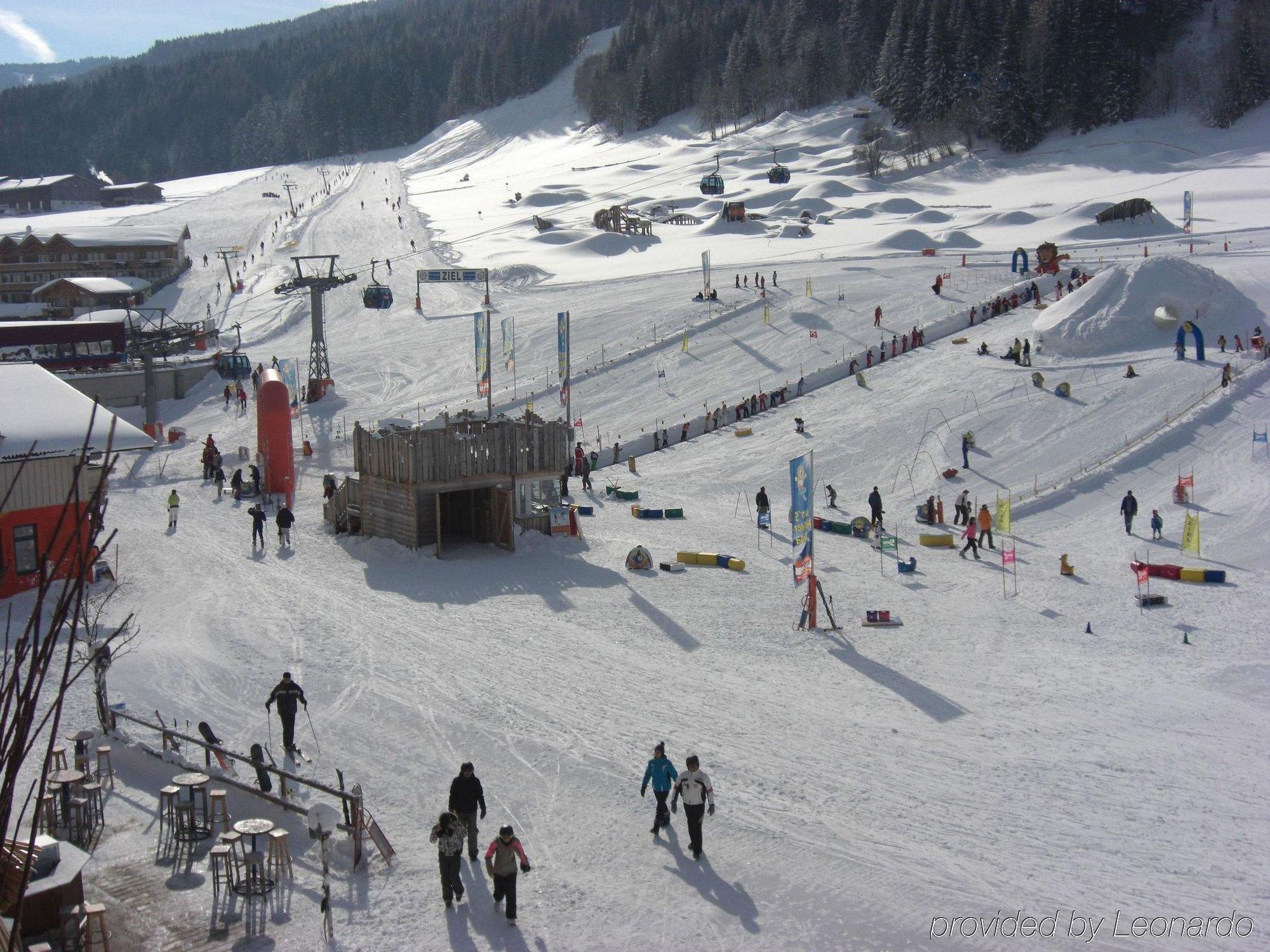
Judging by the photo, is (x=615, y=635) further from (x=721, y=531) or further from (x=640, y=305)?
(x=640, y=305)

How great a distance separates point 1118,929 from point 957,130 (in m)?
74.6

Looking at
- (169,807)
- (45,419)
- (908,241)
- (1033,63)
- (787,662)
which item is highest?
(1033,63)

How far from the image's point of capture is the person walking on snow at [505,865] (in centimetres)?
761

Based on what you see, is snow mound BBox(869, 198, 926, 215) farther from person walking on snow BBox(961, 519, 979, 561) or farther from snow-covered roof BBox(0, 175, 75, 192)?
snow-covered roof BBox(0, 175, 75, 192)

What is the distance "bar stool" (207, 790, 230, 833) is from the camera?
8.73 m

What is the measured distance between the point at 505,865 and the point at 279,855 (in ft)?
6.03

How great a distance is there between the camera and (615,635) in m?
15.1

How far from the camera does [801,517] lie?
15883mm

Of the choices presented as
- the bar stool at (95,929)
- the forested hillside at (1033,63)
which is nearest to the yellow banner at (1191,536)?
the bar stool at (95,929)

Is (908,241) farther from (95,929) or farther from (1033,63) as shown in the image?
(95,929)

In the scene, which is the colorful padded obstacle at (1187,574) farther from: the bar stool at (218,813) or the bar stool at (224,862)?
the bar stool at (224,862)

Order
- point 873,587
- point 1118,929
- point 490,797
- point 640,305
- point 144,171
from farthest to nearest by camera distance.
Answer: point 144,171 < point 640,305 < point 873,587 < point 490,797 < point 1118,929

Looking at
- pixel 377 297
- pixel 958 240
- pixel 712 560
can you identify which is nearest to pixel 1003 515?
pixel 712 560

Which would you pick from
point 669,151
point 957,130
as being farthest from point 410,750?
point 669,151
